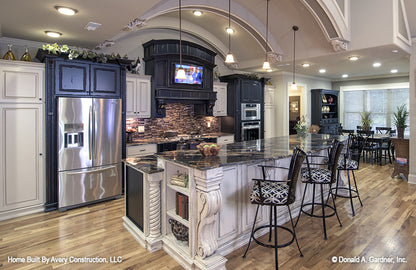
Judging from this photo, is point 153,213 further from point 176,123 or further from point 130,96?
point 176,123

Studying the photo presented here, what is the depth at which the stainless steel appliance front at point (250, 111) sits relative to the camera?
701cm

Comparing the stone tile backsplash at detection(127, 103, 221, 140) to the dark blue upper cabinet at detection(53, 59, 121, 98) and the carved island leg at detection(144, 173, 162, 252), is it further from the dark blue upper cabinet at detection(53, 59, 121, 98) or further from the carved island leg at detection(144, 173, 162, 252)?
the carved island leg at detection(144, 173, 162, 252)

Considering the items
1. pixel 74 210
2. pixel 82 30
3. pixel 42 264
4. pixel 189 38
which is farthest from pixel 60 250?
pixel 189 38

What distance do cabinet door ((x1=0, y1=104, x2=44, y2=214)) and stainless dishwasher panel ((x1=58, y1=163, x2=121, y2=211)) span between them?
329 millimetres

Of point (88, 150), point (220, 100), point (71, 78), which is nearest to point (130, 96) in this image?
point (71, 78)

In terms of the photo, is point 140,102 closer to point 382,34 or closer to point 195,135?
point 195,135

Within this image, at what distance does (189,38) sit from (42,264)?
17.4ft

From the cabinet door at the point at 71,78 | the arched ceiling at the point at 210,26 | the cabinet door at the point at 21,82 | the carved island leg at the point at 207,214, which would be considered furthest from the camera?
the cabinet door at the point at 71,78

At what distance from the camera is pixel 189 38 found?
21.1 feet

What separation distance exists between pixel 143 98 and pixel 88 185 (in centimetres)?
193

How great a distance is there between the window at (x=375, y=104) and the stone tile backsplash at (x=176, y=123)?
5.94 meters

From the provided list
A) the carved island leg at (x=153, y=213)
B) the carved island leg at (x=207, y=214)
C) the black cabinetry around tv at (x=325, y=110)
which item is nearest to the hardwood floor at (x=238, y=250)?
the carved island leg at (x=153, y=213)

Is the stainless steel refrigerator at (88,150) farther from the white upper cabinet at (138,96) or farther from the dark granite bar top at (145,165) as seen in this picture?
the dark granite bar top at (145,165)

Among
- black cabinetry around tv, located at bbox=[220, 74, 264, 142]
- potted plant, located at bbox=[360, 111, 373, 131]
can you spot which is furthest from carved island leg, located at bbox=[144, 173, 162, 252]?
potted plant, located at bbox=[360, 111, 373, 131]
